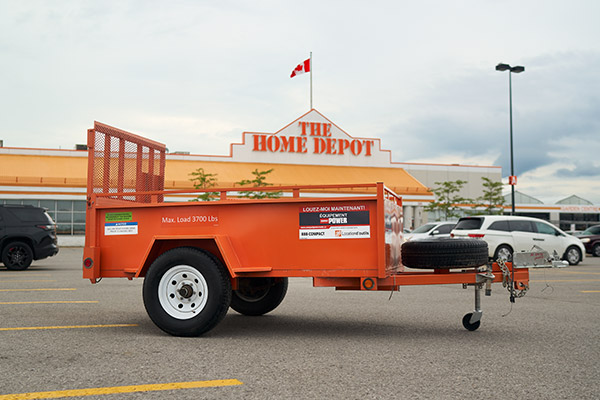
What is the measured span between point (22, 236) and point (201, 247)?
12.3 metres

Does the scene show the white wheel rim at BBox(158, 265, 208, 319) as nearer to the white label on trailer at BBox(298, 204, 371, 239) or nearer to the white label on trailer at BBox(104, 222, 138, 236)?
the white label on trailer at BBox(104, 222, 138, 236)

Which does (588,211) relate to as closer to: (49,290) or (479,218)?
(479,218)

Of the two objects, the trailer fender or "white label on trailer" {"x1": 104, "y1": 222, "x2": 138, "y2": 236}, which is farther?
"white label on trailer" {"x1": 104, "y1": 222, "x2": 138, "y2": 236}

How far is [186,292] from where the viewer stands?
21.8ft

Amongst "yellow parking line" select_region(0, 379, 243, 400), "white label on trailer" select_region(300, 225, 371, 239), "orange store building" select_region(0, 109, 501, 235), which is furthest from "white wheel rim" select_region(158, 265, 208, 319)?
"orange store building" select_region(0, 109, 501, 235)

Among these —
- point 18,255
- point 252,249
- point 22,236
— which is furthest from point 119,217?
point 18,255

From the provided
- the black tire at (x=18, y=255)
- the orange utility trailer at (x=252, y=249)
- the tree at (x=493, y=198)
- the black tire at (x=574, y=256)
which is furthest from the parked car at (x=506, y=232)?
the tree at (x=493, y=198)

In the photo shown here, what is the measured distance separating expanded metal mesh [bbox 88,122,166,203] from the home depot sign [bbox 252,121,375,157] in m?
38.8

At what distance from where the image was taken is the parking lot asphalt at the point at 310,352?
14.8 ft

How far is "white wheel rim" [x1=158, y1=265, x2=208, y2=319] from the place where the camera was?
6641mm

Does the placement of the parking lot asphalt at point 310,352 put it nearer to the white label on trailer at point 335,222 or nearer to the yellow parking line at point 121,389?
the yellow parking line at point 121,389

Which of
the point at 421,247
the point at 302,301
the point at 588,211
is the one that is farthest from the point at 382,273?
the point at 588,211

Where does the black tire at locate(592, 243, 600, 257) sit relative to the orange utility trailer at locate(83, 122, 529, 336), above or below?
below

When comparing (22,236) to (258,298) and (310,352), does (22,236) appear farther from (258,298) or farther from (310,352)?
(310,352)
